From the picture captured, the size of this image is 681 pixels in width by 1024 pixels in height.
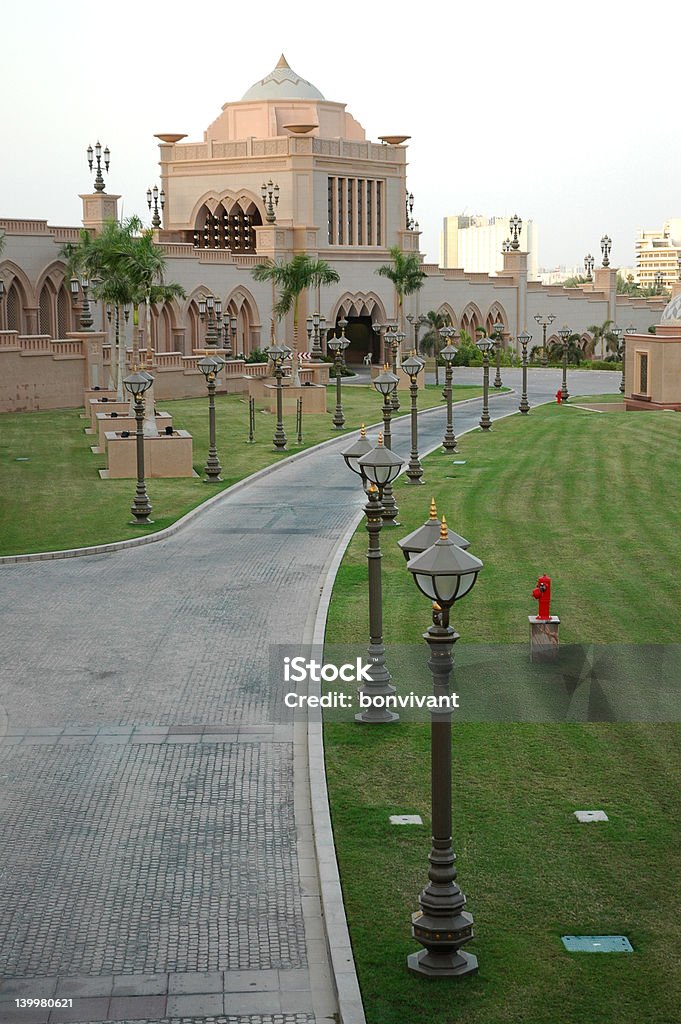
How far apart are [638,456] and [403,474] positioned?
7.48 metres

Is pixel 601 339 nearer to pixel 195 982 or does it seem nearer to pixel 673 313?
pixel 673 313

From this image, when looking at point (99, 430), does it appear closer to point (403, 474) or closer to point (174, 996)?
point (403, 474)

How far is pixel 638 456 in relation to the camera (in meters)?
38.6

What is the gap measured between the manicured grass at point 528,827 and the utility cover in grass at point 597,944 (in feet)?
0.24

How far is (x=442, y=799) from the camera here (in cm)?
1012

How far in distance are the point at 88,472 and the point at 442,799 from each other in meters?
27.2

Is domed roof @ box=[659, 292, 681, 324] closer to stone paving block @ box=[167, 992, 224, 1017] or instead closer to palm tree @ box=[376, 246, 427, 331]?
palm tree @ box=[376, 246, 427, 331]

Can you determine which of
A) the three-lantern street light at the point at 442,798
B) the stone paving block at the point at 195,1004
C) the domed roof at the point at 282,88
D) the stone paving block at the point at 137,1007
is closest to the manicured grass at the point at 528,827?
the three-lantern street light at the point at 442,798

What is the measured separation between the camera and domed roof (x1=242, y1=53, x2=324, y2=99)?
265ft

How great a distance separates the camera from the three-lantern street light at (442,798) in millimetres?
9844

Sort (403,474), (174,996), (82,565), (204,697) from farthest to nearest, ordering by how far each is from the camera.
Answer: (403,474) < (82,565) < (204,697) < (174,996)

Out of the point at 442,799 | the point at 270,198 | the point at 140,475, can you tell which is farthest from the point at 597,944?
the point at 270,198

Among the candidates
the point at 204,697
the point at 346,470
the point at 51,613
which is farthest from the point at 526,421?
the point at 204,697

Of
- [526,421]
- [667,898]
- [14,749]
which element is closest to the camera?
[667,898]
